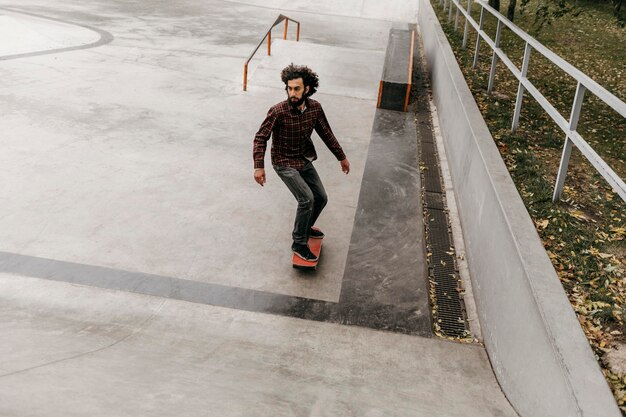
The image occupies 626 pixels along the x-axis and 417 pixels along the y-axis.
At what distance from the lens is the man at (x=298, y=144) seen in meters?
5.52

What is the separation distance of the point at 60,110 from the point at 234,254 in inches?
208

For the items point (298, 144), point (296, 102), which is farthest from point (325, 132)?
point (296, 102)

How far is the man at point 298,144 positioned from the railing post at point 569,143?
203 centimetres

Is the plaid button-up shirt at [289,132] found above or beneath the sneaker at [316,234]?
above

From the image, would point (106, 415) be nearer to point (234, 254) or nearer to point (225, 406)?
point (225, 406)

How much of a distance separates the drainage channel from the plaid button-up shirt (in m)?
1.81

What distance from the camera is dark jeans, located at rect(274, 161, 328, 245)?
5.84 metres

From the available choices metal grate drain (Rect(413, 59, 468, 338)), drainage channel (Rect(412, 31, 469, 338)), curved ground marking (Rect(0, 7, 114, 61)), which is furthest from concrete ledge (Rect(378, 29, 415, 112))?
curved ground marking (Rect(0, 7, 114, 61))

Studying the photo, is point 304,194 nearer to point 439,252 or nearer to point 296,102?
point 296,102

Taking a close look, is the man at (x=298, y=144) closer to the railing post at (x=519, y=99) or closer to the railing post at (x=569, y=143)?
the railing post at (x=569, y=143)

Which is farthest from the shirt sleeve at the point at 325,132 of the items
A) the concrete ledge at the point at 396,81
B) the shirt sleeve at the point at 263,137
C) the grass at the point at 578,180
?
the concrete ledge at the point at 396,81

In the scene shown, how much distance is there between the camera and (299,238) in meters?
6.10

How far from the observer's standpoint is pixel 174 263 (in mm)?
6090

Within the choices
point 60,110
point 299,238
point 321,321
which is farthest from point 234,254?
point 60,110
